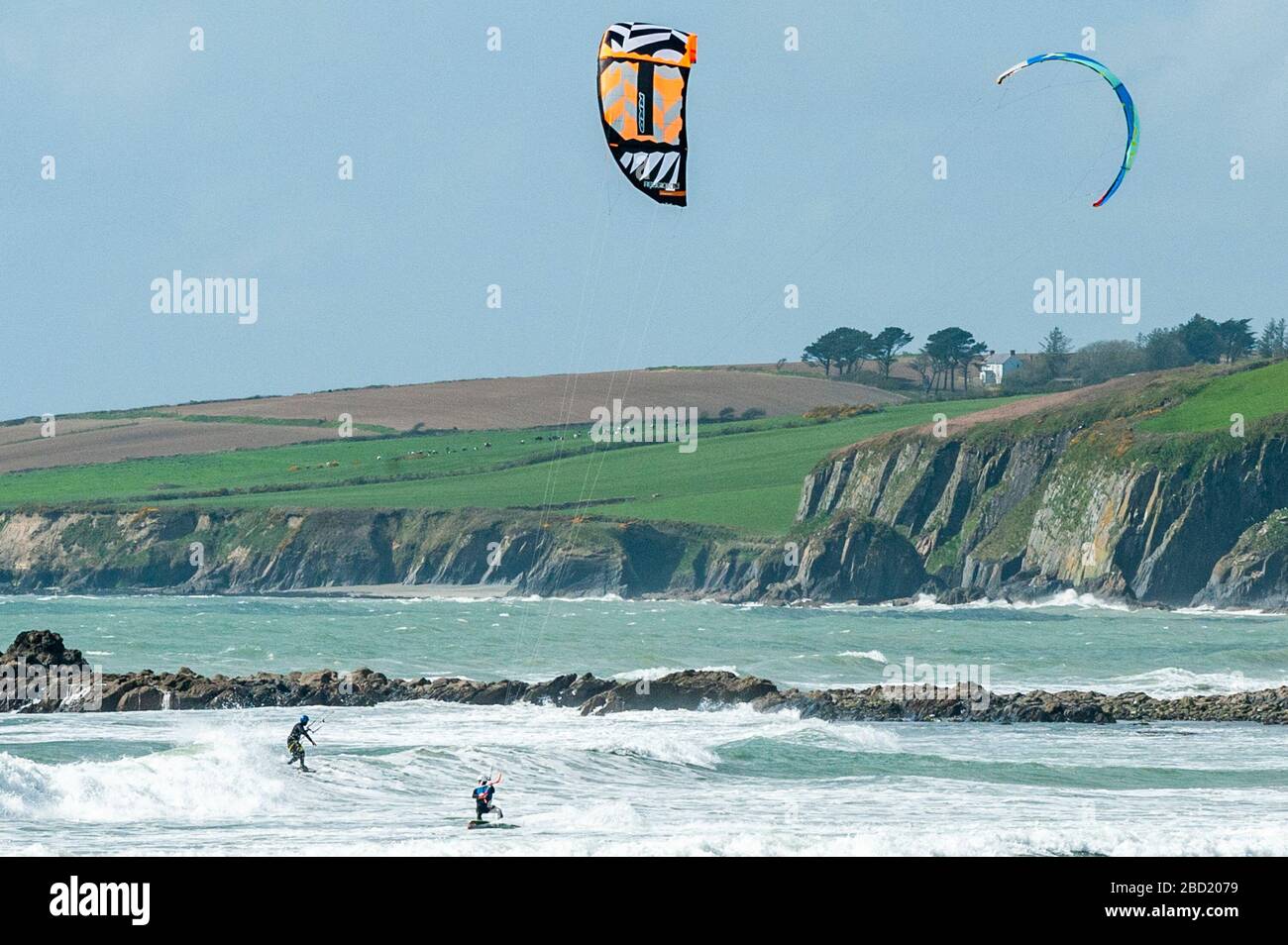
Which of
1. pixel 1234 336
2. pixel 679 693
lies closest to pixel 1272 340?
pixel 1234 336

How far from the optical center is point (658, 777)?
30.4 metres

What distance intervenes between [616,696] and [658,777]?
964 centimetres

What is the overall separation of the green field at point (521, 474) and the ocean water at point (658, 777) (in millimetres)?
55039

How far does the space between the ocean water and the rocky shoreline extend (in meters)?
0.97

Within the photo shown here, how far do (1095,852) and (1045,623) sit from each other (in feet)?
157

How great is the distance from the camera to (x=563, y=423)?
411 ft

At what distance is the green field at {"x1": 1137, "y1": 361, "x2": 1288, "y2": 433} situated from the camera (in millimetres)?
91000

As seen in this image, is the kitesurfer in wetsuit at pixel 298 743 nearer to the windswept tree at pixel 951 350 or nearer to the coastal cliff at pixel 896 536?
the coastal cliff at pixel 896 536

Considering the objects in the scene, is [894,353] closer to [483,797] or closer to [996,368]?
[996,368]

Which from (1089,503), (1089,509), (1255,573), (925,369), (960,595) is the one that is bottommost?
(960,595)

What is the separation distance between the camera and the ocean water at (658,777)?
78.7 ft

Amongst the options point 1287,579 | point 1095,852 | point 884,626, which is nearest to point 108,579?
point 884,626

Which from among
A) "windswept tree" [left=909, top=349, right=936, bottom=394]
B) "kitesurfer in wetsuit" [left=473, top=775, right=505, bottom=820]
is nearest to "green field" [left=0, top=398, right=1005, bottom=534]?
"windswept tree" [left=909, top=349, right=936, bottom=394]
